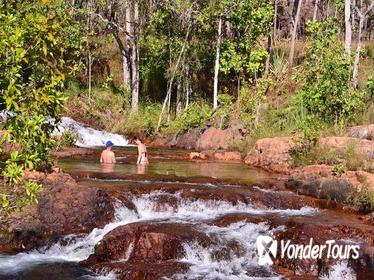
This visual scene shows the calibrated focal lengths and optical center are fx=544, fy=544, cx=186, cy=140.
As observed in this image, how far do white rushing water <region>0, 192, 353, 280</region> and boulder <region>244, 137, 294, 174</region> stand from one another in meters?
5.84

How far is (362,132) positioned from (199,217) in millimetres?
7955

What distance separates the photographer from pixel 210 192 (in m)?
13.3

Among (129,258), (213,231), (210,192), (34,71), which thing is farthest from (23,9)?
(210,192)

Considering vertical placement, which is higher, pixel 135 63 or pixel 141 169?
pixel 135 63

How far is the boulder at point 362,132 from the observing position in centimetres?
1724

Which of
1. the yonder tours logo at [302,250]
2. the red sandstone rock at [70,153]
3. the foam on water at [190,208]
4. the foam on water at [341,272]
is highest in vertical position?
the red sandstone rock at [70,153]

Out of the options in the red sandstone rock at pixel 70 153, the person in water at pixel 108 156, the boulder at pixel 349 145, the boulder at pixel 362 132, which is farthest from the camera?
the red sandstone rock at pixel 70 153

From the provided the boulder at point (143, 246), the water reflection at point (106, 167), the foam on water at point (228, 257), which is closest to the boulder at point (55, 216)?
the boulder at point (143, 246)

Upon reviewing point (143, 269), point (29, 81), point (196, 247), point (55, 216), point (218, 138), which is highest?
point (29, 81)

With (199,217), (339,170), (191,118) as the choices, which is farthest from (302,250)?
(191,118)

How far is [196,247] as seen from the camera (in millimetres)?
10164

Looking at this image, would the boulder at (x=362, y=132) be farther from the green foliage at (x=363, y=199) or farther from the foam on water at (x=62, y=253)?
the foam on water at (x=62, y=253)

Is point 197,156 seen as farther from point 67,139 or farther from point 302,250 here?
point 302,250

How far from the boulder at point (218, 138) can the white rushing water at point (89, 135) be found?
13.3 ft
